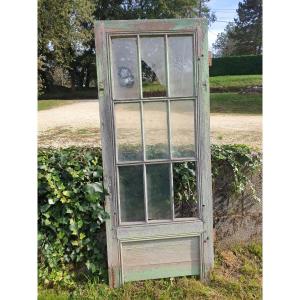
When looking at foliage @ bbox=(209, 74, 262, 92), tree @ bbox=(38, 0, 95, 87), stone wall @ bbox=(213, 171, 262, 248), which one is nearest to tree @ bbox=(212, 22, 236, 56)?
foliage @ bbox=(209, 74, 262, 92)

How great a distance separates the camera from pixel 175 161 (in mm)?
2293

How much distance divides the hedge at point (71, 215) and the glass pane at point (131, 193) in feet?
0.41

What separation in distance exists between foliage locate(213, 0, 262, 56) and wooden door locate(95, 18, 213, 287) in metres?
17.7

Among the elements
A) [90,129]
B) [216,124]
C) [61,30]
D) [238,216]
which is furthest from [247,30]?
[238,216]

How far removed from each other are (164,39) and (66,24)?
14150 millimetres

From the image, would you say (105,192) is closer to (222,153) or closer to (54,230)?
(54,230)

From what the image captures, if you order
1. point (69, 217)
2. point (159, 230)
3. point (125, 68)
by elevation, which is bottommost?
point (159, 230)

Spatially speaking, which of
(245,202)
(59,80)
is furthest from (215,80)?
(245,202)

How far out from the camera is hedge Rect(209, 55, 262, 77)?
1738cm

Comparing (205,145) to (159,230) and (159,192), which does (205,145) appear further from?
(159,230)

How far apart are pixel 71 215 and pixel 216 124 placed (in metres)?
7.11

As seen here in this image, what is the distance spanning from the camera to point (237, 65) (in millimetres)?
17766

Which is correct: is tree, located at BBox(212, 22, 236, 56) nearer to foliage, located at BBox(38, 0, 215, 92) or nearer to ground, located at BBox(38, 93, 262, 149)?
foliage, located at BBox(38, 0, 215, 92)

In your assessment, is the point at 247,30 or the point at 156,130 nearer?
the point at 156,130
